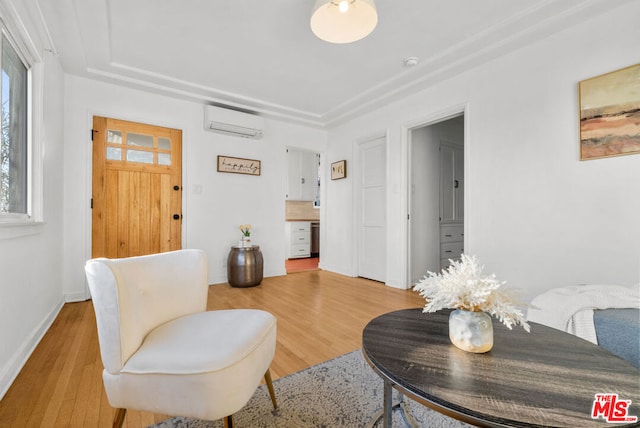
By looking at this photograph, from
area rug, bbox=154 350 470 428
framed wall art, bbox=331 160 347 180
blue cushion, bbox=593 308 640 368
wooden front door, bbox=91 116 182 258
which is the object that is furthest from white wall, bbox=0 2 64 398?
framed wall art, bbox=331 160 347 180

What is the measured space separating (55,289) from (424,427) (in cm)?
332

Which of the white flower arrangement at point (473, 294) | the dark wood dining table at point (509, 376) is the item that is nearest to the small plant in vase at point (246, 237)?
the dark wood dining table at point (509, 376)

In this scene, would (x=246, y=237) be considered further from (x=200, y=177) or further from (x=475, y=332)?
(x=475, y=332)

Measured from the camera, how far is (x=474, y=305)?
959 millimetres

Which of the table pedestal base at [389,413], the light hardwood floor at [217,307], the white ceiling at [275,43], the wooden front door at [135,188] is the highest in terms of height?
the white ceiling at [275,43]

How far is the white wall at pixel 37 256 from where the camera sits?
1.60 metres

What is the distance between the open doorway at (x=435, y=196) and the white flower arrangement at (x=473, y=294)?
2807 millimetres

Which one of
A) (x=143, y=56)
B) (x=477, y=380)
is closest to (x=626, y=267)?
(x=477, y=380)

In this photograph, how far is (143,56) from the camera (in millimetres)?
2854

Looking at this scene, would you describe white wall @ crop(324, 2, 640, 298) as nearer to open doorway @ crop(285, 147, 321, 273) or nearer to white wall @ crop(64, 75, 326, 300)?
white wall @ crop(64, 75, 326, 300)

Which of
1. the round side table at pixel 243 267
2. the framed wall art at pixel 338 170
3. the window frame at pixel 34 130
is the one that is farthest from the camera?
the framed wall art at pixel 338 170

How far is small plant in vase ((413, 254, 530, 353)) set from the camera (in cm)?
94

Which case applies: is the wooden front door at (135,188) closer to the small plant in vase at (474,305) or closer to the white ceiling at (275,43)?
the white ceiling at (275,43)

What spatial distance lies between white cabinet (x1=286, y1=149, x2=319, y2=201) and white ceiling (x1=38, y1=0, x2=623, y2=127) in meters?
2.64
